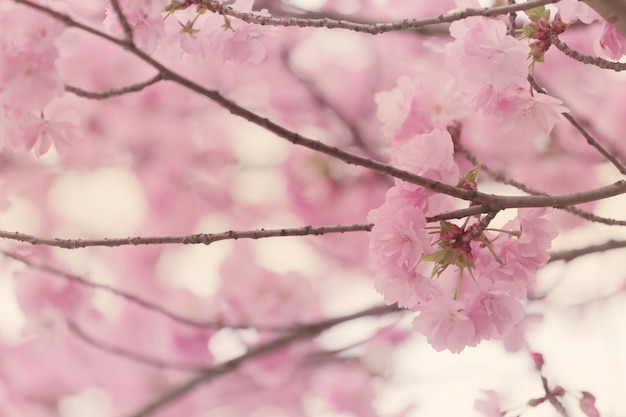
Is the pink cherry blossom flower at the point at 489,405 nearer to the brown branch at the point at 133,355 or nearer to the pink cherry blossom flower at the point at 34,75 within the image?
the brown branch at the point at 133,355

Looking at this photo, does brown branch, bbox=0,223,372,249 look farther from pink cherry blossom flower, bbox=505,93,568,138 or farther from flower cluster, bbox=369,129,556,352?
pink cherry blossom flower, bbox=505,93,568,138

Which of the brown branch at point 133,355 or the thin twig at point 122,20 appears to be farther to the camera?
the brown branch at point 133,355

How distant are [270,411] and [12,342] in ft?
2.73

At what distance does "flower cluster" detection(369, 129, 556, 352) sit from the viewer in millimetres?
653

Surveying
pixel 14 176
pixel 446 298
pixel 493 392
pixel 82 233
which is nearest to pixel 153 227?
pixel 82 233

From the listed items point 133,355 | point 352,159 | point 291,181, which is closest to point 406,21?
point 352,159

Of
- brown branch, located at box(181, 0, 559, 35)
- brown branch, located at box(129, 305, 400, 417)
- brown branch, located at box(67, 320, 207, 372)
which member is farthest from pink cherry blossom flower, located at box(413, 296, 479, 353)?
brown branch, located at box(67, 320, 207, 372)

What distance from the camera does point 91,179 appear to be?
89.7 inches

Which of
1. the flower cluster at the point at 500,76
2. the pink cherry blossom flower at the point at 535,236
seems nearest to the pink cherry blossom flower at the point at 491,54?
the flower cluster at the point at 500,76

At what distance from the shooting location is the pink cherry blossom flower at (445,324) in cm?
68

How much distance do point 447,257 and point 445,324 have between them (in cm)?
7

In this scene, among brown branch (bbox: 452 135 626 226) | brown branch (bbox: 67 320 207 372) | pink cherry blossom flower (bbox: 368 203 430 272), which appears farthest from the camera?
brown branch (bbox: 67 320 207 372)

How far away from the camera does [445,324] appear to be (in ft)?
2.25

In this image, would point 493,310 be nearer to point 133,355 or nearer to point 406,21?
point 406,21
